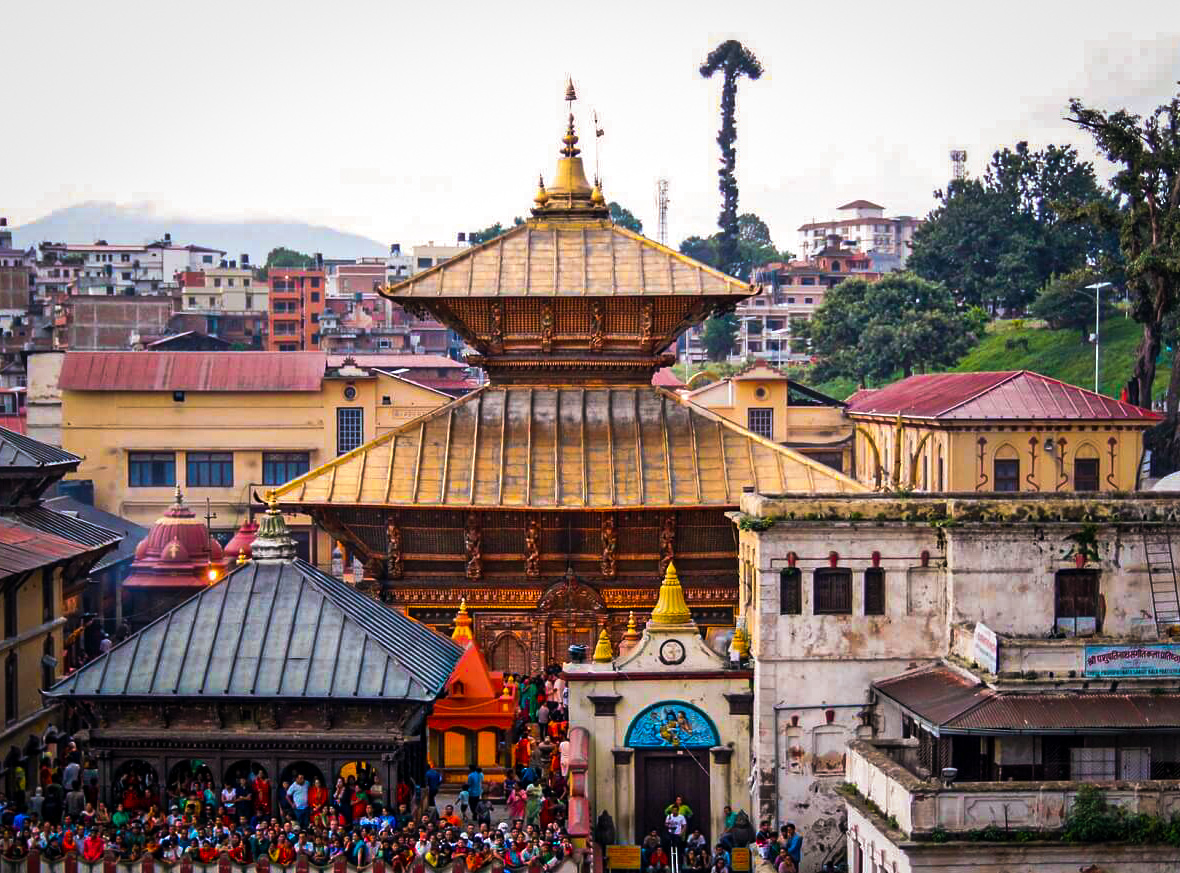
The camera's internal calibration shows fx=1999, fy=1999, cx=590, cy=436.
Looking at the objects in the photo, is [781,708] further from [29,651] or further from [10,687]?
[29,651]

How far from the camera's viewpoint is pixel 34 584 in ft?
152

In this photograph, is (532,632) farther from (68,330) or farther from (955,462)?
(68,330)

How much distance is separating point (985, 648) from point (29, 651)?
22.4 meters

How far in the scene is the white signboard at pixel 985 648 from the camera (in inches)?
1347

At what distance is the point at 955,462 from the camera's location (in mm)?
72312

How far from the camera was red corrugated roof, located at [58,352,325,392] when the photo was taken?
84.1m

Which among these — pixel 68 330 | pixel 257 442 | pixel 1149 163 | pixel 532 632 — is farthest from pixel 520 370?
pixel 68 330

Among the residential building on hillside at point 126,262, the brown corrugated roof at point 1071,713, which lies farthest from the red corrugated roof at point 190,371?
the residential building on hillside at point 126,262

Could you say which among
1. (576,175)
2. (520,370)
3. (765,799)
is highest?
(576,175)

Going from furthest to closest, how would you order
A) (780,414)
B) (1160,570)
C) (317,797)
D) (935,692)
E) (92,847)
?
(780,414) → (1160,570) → (935,692) → (317,797) → (92,847)

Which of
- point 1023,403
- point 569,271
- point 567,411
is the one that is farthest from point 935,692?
point 1023,403

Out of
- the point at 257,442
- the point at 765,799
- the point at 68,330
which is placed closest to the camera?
the point at 765,799

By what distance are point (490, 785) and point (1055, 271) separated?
89.5 meters

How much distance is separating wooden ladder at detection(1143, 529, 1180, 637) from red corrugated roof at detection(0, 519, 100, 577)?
76.1 ft
